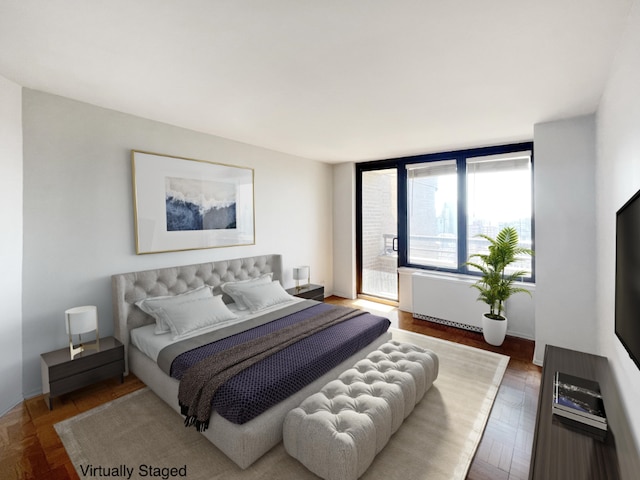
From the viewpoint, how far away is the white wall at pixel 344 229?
18.8 ft

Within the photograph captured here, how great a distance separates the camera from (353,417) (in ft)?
6.14

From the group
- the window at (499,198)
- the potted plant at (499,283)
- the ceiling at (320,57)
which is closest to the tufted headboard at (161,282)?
the ceiling at (320,57)

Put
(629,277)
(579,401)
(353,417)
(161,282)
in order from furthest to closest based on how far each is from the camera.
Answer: (161,282) < (353,417) < (579,401) < (629,277)

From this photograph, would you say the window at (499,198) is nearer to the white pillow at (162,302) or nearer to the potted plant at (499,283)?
the potted plant at (499,283)

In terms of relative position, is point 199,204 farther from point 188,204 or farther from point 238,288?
point 238,288

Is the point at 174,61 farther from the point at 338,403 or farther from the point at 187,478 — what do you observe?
the point at 187,478

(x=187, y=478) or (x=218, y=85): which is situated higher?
(x=218, y=85)

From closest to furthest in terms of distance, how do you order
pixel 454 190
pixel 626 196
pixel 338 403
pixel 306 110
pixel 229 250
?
pixel 626 196 → pixel 338 403 → pixel 306 110 → pixel 229 250 → pixel 454 190

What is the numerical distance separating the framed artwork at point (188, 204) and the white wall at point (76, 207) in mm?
102

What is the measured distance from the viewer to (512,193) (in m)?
4.26

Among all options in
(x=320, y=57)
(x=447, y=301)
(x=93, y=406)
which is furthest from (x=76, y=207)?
(x=447, y=301)

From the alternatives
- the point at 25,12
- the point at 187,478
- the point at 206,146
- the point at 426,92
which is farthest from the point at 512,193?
the point at 25,12

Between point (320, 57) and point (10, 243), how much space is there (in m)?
2.78

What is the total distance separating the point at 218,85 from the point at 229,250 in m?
2.26
